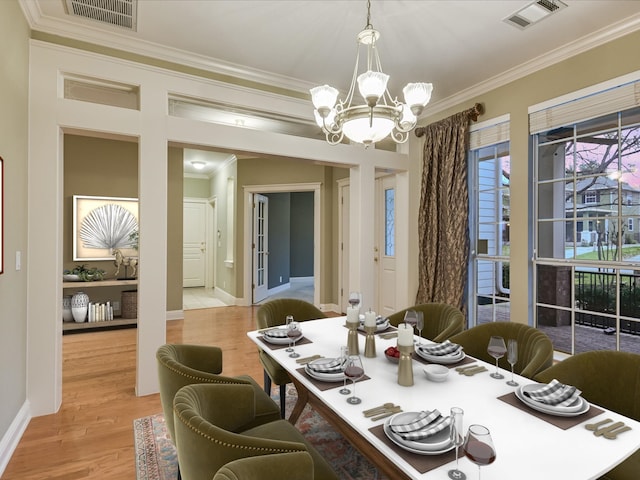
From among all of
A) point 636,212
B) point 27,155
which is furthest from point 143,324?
point 636,212

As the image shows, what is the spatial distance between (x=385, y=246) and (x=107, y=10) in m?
4.15

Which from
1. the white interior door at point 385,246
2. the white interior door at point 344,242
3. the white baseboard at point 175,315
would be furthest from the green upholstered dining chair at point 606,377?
the white baseboard at point 175,315

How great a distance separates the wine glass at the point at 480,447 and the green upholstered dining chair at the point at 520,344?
3.80 feet

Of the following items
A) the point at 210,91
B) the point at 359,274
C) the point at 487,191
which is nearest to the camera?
the point at 210,91

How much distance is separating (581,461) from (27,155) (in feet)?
11.7

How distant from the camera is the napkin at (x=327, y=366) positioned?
1723mm

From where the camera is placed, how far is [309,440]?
2416 mm

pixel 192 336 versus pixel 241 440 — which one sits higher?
pixel 241 440

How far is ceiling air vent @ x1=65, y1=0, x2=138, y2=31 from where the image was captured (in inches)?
102

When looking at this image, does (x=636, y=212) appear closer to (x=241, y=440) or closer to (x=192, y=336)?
(x=241, y=440)

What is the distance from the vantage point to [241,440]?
45.3 inches

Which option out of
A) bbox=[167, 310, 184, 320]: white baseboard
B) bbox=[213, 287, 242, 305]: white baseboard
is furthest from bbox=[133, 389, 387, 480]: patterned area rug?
bbox=[213, 287, 242, 305]: white baseboard

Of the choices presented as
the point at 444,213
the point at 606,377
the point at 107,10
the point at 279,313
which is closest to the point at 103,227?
the point at 107,10

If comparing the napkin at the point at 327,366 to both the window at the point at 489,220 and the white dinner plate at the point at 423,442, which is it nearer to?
the white dinner plate at the point at 423,442
